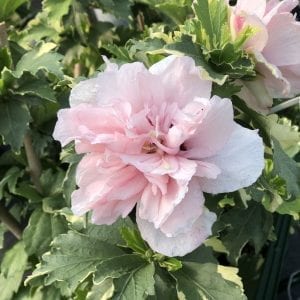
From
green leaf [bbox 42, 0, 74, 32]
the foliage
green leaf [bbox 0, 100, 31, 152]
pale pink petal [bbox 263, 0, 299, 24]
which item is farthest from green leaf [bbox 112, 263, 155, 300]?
green leaf [bbox 42, 0, 74, 32]

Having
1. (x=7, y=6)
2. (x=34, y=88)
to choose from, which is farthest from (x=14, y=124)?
(x=7, y=6)

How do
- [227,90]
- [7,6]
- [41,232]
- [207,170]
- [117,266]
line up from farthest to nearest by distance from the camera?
[41,232], [7,6], [117,266], [227,90], [207,170]

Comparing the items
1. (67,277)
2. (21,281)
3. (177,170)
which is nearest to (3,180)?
(21,281)

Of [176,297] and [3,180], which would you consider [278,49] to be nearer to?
[176,297]

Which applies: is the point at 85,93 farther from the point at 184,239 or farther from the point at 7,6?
the point at 7,6

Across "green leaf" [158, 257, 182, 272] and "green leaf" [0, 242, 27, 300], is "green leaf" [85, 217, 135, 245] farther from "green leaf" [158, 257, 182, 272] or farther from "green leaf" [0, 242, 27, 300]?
"green leaf" [0, 242, 27, 300]

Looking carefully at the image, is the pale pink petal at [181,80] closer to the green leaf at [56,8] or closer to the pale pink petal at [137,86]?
the pale pink petal at [137,86]
